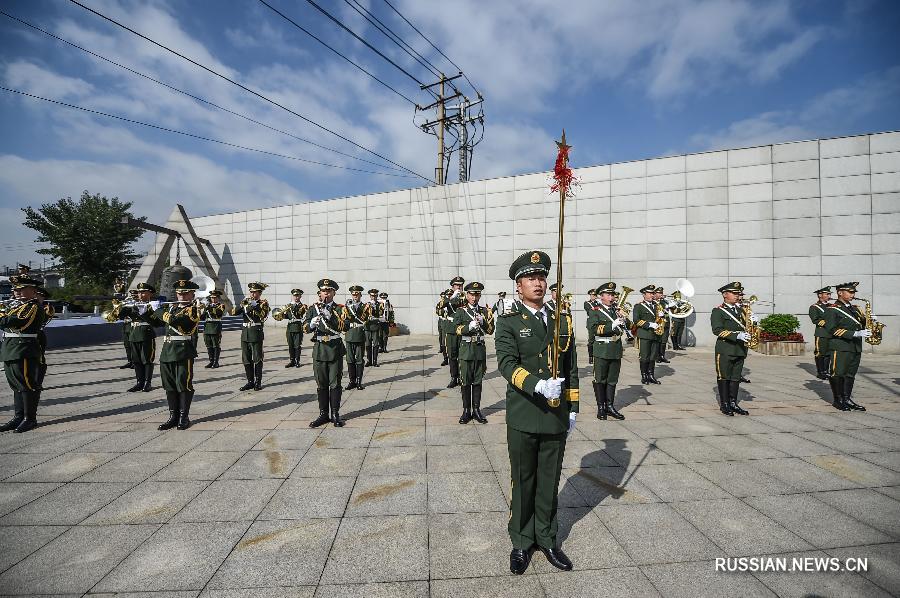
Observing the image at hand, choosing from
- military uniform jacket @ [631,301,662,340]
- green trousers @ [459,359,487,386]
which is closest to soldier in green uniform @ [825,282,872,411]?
military uniform jacket @ [631,301,662,340]

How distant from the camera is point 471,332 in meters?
7.20

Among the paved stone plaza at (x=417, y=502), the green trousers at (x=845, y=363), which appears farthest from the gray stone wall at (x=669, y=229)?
the paved stone plaza at (x=417, y=502)

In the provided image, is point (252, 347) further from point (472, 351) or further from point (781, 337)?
point (781, 337)

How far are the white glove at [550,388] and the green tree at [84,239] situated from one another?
37.5 m

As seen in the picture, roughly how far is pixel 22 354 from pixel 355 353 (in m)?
5.75

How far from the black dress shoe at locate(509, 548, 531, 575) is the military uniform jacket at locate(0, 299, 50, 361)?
27.6 feet

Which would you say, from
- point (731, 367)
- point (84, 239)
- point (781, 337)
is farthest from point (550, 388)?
point (84, 239)

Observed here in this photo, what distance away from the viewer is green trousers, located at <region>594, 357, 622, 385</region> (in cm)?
702

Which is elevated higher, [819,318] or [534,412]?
[819,318]

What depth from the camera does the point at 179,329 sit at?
6406 mm

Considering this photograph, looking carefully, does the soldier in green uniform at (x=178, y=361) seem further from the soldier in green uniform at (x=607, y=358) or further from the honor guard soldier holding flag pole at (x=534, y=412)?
the soldier in green uniform at (x=607, y=358)

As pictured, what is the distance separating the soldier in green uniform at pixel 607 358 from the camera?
22.9 feet

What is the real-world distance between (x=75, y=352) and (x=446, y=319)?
14410 millimetres

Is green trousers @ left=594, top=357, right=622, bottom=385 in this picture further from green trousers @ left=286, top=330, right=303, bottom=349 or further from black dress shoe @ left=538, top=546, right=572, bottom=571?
green trousers @ left=286, top=330, right=303, bottom=349
